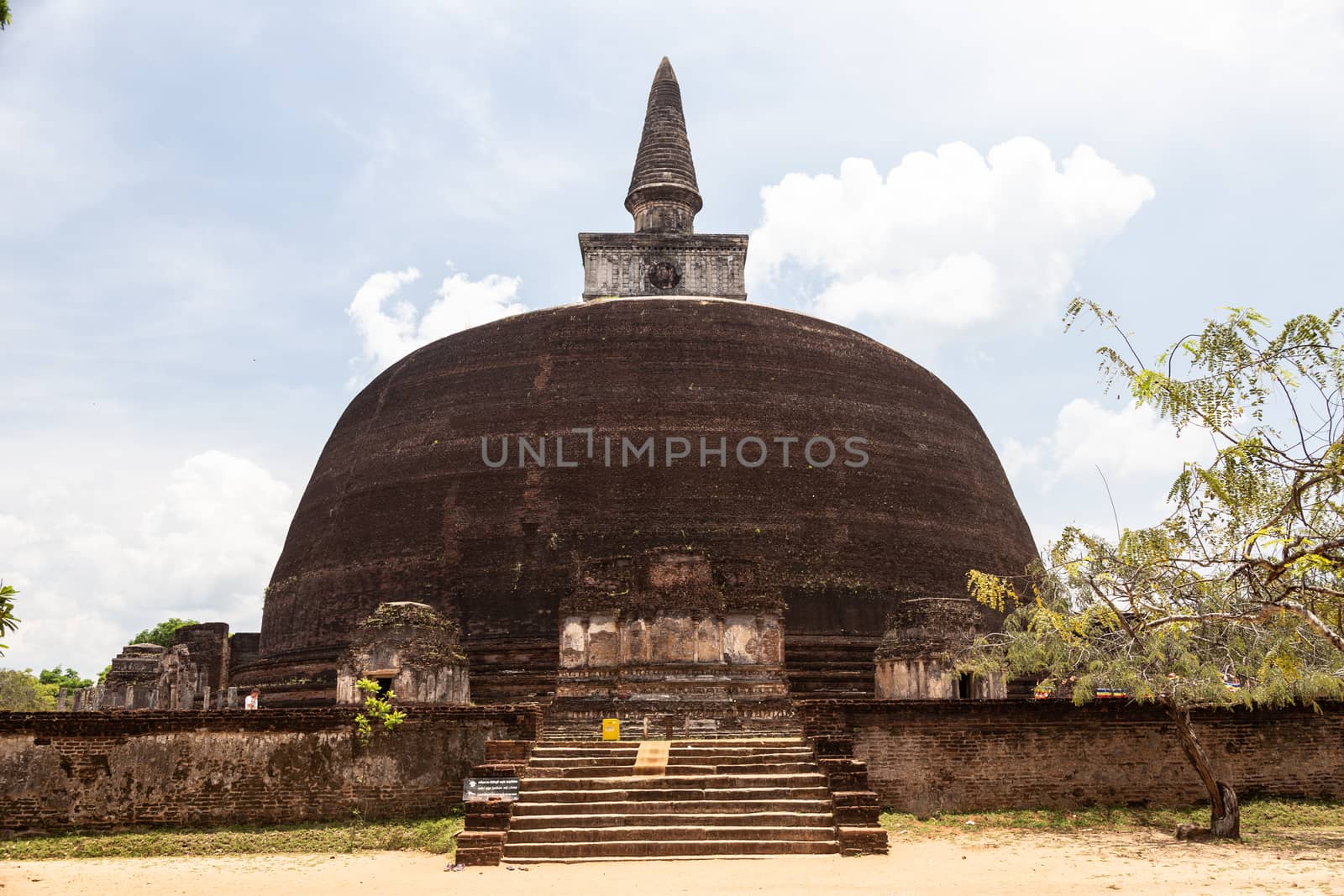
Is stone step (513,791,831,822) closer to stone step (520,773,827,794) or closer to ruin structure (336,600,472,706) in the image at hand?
stone step (520,773,827,794)

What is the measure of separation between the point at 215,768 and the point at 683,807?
463 cm

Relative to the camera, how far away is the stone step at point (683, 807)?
9.80 metres

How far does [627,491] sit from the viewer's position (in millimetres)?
16594

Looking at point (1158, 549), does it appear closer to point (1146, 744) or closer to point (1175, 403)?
point (1175, 403)

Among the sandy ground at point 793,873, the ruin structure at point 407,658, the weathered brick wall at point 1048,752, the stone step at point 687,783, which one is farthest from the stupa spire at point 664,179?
the sandy ground at point 793,873

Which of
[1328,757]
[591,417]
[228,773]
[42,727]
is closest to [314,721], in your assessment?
[228,773]

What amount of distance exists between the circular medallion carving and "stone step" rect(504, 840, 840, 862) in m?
18.3

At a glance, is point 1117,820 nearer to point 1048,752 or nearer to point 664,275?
point 1048,752

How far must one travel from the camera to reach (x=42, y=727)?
10.8 m

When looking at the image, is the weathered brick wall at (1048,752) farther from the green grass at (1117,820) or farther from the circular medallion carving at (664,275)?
the circular medallion carving at (664,275)

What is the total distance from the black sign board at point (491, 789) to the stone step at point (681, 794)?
0.46 ft

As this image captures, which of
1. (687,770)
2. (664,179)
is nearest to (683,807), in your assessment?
(687,770)

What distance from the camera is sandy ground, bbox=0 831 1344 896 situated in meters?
7.86

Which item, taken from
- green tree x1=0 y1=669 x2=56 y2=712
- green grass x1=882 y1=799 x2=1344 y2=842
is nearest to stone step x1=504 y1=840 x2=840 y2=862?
green grass x1=882 y1=799 x2=1344 y2=842
